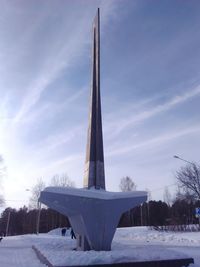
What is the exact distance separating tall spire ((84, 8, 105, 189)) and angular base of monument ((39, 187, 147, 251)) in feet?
5.95

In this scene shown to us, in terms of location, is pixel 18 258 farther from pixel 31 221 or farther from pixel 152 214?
pixel 31 221

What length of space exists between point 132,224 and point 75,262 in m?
53.1

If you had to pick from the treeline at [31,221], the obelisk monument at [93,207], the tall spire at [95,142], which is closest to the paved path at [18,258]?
the obelisk monument at [93,207]

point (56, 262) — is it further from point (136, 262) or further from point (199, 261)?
point (199, 261)

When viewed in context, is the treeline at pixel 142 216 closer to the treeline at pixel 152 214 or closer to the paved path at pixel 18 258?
the treeline at pixel 152 214

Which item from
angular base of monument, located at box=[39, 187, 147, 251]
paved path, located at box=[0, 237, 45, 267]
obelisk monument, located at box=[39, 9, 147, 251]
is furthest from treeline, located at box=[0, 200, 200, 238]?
angular base of monument, located at box=[39, 187, 147, 251]

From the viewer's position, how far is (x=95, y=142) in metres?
16.2

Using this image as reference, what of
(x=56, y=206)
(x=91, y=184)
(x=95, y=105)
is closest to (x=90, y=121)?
(x=95, y=105)

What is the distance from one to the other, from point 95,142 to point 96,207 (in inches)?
159

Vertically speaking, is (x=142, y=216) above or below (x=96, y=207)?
below

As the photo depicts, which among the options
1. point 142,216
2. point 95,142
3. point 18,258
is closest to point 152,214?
point 142,216

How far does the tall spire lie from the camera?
50.3 feet

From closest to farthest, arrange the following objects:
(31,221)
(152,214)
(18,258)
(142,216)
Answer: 1. (18,258)
2. (142,216)
3. (152,214)
4. (31,221)

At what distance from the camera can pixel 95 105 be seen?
17406mm
